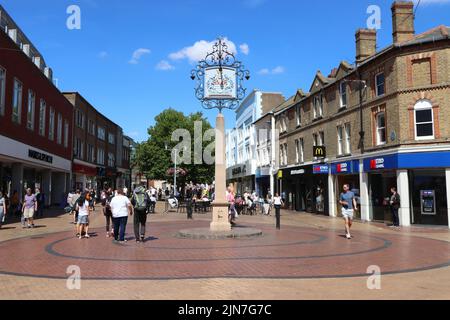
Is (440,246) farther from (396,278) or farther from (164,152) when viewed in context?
(164,152)

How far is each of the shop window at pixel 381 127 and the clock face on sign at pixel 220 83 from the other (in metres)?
10.4

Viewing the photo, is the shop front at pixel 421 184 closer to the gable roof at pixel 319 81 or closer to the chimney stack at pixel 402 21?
the chimney stack at pixel 402 21

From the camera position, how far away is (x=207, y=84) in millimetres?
17000

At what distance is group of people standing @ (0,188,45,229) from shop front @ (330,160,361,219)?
17.1m

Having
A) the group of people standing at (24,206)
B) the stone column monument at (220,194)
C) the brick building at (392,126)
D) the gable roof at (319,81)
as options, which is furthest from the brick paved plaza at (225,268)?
the gable roof at (319,81)

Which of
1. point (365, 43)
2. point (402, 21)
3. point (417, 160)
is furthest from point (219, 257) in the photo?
Answer: point (365, 43)

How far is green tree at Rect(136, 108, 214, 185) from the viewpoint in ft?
181

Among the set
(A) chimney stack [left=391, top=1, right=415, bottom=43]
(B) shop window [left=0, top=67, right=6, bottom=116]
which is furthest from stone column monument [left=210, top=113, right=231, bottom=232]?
(B) shop window [left=0, top=67, right=6, bottom=116]

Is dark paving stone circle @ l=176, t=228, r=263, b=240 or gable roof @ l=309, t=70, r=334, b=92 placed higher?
gable roof @ l=309, t=70, r=334, b=92

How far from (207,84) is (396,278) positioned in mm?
11092

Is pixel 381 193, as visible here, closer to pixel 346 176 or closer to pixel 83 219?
pixel 346 176

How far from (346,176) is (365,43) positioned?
8.53 meters

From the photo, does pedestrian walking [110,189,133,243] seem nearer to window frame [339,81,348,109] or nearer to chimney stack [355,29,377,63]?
window frame [339,81,348,109]
